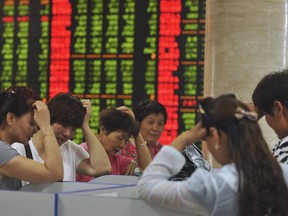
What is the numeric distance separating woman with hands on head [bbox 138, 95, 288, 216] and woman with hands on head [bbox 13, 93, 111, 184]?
118 cm

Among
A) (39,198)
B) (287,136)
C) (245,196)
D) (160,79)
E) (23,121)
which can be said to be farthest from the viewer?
(160,79)

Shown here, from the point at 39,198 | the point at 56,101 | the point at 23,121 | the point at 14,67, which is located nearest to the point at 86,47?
the point at 14,67

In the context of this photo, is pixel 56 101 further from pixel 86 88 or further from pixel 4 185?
pixel 86 88

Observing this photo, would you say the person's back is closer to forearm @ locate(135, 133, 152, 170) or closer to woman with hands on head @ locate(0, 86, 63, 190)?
woman with hands on head @ locate(0, 86, 63, 190)

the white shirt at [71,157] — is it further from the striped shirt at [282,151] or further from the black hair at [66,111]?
the striped shirt at [282,151]

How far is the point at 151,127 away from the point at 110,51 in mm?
2825

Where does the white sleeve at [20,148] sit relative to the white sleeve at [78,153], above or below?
above

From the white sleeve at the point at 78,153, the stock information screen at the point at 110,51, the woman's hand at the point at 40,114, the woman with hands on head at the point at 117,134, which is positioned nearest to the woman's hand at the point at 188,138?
the woman's hand at the point at 40,114

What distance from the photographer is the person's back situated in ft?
8.04

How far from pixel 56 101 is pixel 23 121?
520 mm

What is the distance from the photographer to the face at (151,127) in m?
4.53

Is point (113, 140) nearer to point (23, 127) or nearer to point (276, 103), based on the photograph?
point (23, 127)

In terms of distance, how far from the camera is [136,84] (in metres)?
7.10

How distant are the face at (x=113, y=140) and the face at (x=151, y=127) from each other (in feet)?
1.81
